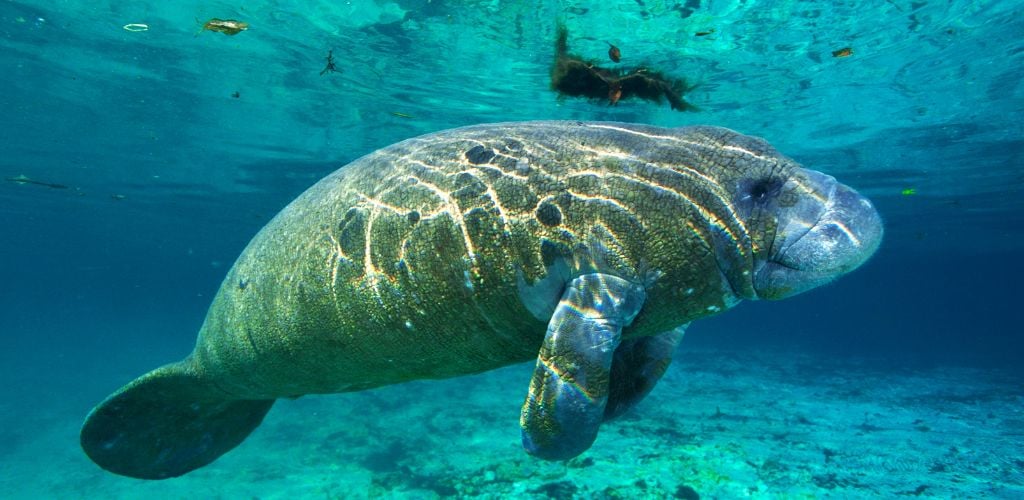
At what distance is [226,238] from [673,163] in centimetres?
5208

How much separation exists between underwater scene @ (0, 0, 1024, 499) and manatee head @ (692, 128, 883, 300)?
0.01 meters

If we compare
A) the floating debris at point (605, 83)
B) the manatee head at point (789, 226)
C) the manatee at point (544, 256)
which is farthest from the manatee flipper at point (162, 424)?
the floating debris at point (605, 83)

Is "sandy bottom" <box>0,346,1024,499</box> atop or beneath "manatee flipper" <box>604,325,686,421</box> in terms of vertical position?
beneath

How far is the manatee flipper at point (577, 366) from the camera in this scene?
2.20 m

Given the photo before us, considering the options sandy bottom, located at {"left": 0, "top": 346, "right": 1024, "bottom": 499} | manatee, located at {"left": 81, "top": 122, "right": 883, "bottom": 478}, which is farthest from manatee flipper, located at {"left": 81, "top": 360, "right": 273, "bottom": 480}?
sandy bottom, located at {"left": 0, "top": 346, "right": 1024, "bottom": 499}

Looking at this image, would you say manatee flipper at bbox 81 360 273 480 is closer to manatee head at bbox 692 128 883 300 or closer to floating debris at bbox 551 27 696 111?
manatee head at bbox 692 128 883 300

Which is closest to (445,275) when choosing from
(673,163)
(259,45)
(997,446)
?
(673,163)

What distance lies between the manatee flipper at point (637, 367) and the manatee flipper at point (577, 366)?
2.23 feet

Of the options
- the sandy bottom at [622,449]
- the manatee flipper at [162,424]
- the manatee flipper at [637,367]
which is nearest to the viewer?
the manatee flipper at [637,367]

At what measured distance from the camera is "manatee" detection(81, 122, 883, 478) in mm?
2260

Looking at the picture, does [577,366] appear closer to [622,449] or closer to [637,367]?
[637,367]

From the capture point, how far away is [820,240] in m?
2.17

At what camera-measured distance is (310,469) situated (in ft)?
35.2

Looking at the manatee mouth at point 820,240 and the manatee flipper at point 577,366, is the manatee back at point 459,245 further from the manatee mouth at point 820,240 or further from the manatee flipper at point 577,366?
the manatee mouth at point 820,240
